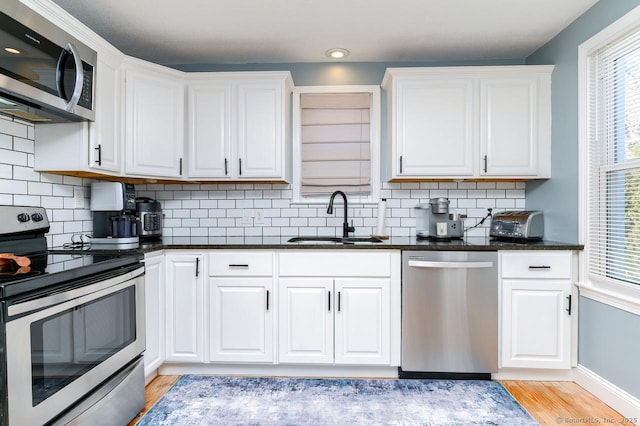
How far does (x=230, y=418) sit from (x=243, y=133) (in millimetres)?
1868

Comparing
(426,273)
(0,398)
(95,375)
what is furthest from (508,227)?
Answer: (0,398)

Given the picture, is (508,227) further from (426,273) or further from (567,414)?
(567,414)

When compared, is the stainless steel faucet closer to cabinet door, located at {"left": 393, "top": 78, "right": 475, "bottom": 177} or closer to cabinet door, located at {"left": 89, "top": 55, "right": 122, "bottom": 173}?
cabinet door, located at {"left": 393, "top": 78, "right": 475, "bottom": 177}

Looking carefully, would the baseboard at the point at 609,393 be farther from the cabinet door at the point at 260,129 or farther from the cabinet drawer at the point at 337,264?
the cabinet door at the point at 260,129

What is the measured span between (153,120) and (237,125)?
58 centimetres

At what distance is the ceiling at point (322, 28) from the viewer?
2309 millimetres

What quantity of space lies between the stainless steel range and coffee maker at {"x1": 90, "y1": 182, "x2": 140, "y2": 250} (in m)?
0.40

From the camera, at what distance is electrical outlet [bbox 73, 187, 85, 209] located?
257cm

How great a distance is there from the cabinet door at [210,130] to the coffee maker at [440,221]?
1.50 meters

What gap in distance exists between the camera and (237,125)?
2.83 metres

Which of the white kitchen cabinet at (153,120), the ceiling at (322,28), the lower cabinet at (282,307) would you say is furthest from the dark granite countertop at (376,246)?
the ceiling at (322,28)

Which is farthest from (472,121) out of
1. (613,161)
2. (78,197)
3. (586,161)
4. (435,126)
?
(78,197)

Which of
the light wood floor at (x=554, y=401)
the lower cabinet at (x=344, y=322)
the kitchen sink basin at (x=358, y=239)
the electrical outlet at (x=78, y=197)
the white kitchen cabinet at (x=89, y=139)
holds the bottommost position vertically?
the light wood floor at (x=554, y=401)

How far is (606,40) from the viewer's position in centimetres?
220
